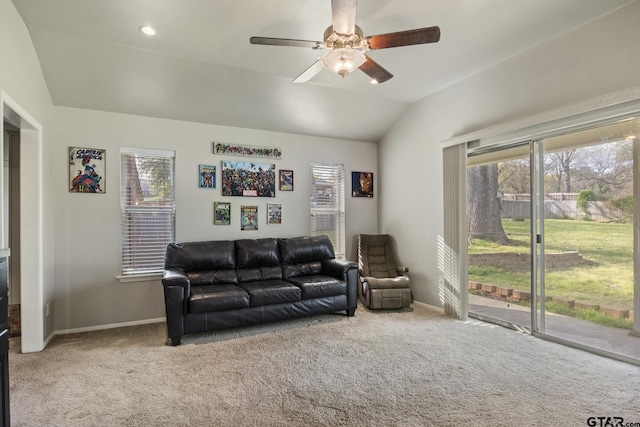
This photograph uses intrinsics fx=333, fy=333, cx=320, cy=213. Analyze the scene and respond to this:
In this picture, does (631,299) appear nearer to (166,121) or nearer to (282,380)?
(282,380)

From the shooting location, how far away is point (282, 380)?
2576mm

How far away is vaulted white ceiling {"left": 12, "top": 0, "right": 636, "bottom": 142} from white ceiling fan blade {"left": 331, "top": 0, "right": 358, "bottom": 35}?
612 mm

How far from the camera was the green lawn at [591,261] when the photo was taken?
9.57 ft

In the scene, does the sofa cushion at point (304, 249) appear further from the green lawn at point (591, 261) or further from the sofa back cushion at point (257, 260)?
the green lawn at point (591, 261)

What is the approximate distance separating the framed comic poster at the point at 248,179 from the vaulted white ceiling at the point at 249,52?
0.56 meters

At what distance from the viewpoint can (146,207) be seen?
13.6 ft

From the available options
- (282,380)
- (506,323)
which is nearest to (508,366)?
(506,323)

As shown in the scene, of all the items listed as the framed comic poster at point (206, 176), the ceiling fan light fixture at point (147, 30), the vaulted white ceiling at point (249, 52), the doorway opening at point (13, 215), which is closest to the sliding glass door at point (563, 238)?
the vaulted white ceiling at point (249, 52)

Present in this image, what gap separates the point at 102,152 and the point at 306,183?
263 centimetres

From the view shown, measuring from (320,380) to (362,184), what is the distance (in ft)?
11.6

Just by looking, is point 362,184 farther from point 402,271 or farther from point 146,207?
point 146,207

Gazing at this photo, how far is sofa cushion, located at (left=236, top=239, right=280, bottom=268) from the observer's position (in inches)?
169

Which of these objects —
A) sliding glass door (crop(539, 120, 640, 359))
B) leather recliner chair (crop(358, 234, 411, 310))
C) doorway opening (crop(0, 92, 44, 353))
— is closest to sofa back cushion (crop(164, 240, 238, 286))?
doorway opening (crop(0, 92, 44, 353))

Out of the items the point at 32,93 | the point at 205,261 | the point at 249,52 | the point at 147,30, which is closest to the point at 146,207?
the point at 205,261
